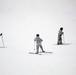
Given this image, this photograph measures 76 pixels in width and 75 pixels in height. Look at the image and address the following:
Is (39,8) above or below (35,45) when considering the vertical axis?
above

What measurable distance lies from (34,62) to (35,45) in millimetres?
777

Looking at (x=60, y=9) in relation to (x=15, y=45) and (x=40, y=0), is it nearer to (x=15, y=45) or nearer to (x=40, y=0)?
(x=40, y=0)

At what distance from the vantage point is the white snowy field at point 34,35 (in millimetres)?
4047

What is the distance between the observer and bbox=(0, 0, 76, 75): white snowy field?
4047 mm

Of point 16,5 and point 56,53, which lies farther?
point 16,5

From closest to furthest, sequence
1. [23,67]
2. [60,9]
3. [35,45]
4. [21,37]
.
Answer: [23,67] → [35,45] → [21,37] → [60,9]

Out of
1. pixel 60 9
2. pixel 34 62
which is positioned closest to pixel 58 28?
pixel 60 9

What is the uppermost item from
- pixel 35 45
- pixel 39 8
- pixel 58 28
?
pixel 39 8

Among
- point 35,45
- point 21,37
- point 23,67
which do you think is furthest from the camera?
point 21,37

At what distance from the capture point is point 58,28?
19.1ft

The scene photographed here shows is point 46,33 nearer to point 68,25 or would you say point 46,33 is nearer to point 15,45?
point 68,25

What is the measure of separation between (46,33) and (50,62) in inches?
63.1

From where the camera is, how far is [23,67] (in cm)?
405

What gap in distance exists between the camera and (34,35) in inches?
209
